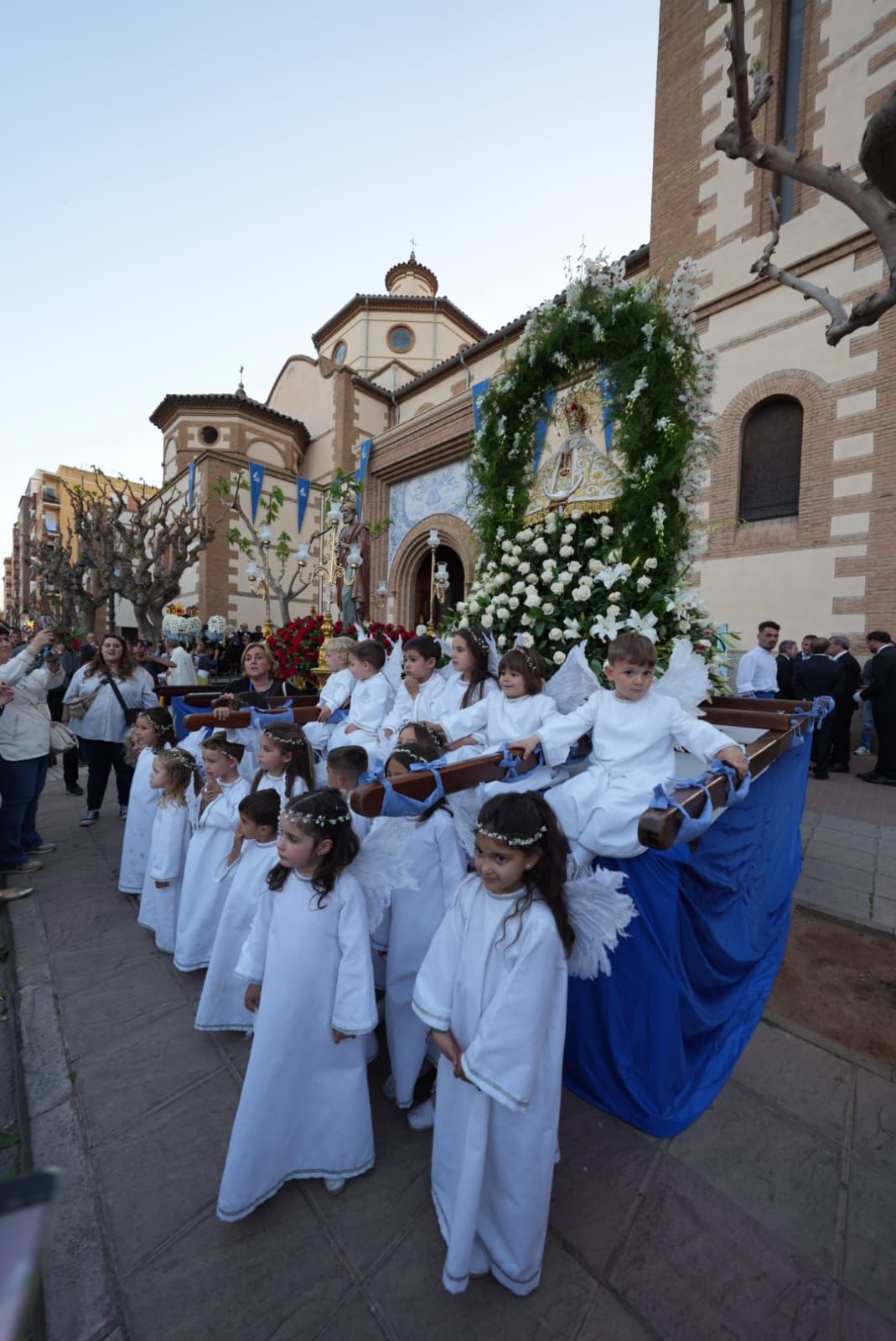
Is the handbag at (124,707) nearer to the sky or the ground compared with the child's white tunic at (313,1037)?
nearer to the sky

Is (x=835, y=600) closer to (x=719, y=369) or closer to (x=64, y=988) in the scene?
(x=719, y=369)

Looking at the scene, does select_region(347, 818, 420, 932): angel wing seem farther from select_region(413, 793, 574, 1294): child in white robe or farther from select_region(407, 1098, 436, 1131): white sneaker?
select_region(407, 1098, 436, 1131): white sneaker

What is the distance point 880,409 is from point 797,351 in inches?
63.6

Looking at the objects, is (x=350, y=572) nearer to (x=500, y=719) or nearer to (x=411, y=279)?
(x=500, y=719)

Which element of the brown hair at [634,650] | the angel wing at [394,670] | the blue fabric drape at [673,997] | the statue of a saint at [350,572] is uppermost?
the statue of a saint at [350,572]

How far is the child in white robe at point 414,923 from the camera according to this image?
2246mm

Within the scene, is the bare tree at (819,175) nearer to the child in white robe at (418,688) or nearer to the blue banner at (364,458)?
the child in white robe at (418,688)

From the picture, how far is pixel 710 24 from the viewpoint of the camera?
10.5m

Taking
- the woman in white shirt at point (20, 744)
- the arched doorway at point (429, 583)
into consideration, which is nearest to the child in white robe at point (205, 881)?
the woman in white shirt at point (20, 744)

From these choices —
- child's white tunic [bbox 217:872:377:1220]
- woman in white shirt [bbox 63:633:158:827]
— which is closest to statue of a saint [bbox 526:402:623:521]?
child's white tunic [bbox 217:872:377:1220]

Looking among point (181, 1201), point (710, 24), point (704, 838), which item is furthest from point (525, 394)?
point (710, 24)

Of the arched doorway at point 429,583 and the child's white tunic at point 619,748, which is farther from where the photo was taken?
the arched doorway at point 429,583

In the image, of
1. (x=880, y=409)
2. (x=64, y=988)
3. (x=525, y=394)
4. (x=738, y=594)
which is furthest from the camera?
(x=738, y=594)

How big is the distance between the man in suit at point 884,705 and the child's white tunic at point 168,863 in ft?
26.5
